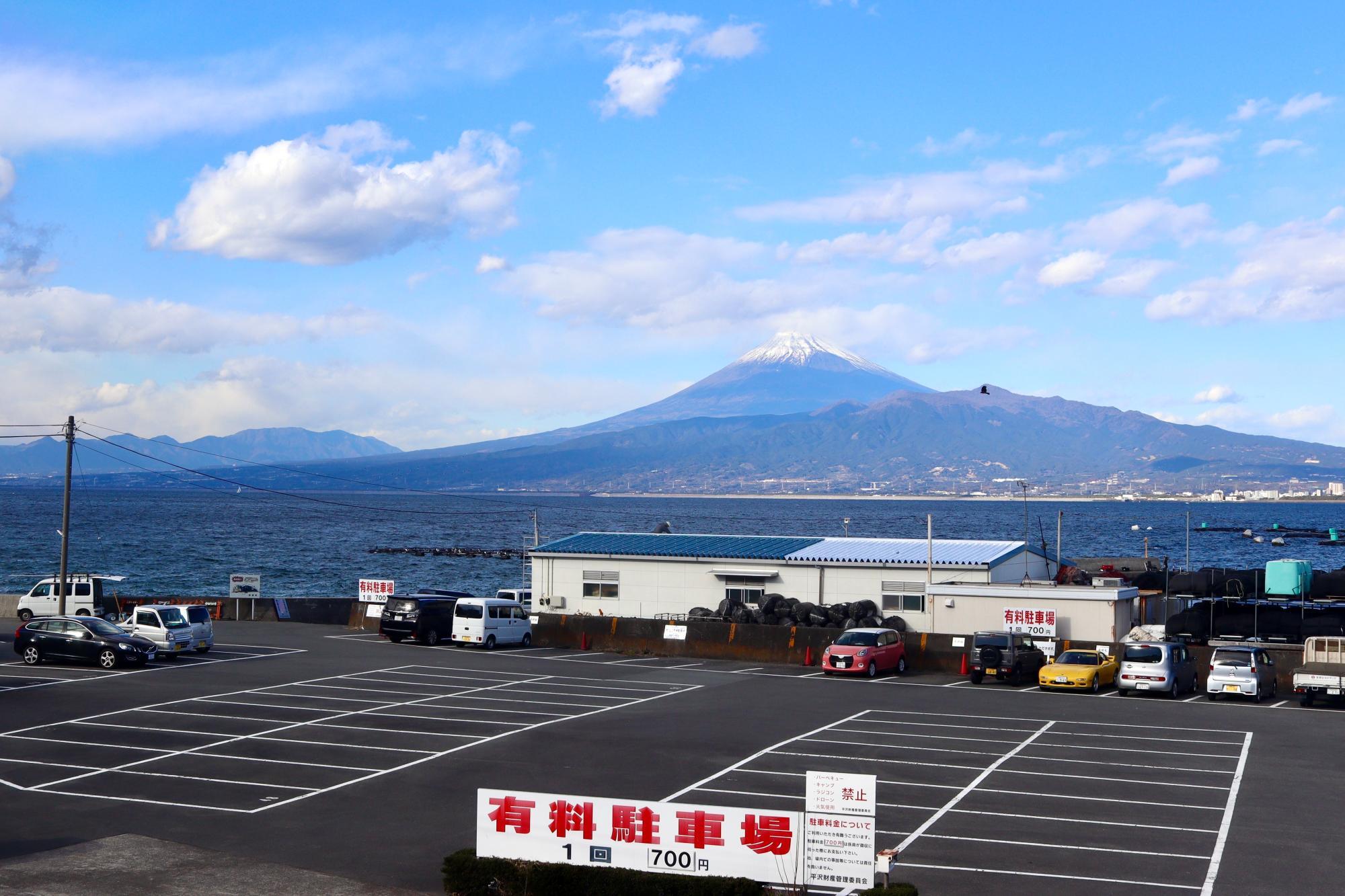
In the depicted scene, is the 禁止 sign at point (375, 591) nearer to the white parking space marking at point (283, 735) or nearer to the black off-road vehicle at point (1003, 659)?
the white parking space marking at point (283, 735)

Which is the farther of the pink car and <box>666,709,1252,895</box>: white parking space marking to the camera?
the pink car

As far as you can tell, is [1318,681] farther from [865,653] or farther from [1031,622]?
[865,653]

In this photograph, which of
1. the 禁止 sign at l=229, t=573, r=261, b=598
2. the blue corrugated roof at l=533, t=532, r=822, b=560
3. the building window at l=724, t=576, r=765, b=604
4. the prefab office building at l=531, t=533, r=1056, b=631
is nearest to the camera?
the prefab office building at l=531, t=533, r=1056, b=631

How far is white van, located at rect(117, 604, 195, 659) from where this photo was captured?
38281 millimetres

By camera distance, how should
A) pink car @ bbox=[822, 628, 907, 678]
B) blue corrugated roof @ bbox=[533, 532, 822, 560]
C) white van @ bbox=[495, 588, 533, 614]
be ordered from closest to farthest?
pink car @ bbox=[822, 628, 907, 678], blue corrugated roof @ bbox=[533, 532, 822, 560], white van @ bbox=[495, 588, 533, 614]

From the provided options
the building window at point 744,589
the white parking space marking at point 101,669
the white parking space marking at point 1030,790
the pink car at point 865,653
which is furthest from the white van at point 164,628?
the white parking space marking at point 1030,790

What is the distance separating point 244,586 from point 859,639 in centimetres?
3203

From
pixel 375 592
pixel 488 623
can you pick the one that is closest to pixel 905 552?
pixel 488 623

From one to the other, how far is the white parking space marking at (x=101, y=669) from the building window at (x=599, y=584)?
13.2 m

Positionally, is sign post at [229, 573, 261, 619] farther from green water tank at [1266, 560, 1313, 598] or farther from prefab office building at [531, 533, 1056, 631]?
green water tank at [1266, 560, 1313, 598]

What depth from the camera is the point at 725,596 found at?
48.6 meters

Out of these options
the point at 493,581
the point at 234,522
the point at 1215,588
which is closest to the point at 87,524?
the point at 234,522

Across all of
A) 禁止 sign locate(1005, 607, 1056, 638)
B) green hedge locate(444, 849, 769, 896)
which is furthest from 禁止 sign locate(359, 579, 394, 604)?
green hedge locate(444, 849, 769, 896)

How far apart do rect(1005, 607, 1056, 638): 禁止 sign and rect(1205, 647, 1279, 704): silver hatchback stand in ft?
21.7
